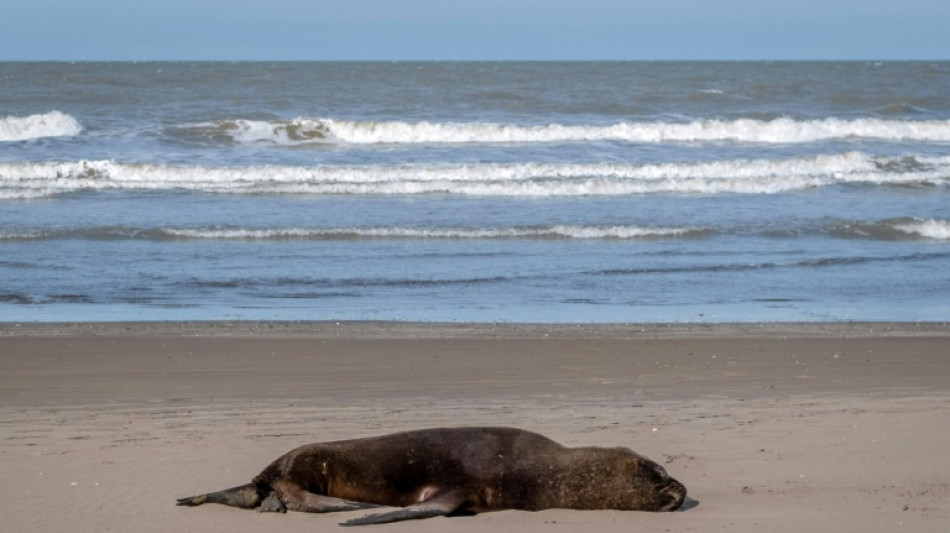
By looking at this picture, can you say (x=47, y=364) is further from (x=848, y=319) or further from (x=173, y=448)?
(x=848, y=319)

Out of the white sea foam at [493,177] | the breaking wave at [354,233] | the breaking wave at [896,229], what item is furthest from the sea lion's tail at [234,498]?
the white sea foam at [493,177]

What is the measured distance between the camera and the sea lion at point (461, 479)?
179 inches

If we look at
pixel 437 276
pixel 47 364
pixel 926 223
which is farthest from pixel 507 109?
pixel 47 364

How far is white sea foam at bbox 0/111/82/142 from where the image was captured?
90.1 feet

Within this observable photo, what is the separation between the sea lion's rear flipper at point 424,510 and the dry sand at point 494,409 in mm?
40

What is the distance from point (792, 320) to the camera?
9.85 m

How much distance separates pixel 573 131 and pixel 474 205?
36.6 ft

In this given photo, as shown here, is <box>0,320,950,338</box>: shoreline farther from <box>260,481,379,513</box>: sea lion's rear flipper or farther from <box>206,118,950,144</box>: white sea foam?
<box>206,118,950,144</box>: white sea foam

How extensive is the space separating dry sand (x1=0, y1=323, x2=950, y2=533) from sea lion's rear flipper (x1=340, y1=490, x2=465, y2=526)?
0.04m

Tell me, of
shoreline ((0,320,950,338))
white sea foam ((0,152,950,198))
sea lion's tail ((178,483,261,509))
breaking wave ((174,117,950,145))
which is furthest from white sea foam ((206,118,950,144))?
Result: sea lion's tail ((178,483,261,509))

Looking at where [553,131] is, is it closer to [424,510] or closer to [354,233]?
[354,233]

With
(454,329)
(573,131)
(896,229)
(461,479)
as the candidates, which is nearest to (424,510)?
(461,479)

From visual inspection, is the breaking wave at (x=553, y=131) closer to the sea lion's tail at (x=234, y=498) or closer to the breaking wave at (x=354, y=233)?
the breaking wave at (x=354, y=233)

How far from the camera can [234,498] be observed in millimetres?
4562
